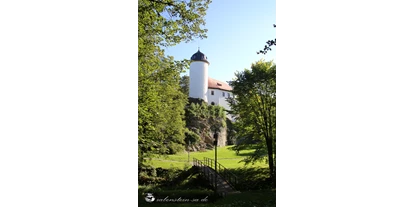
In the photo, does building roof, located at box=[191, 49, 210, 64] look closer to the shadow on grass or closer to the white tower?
the white tower

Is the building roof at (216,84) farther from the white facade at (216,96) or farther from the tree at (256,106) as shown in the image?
the tree at (256,106)

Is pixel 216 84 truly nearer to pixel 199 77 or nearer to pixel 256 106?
pixel 199 77

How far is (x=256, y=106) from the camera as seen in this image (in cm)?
1433

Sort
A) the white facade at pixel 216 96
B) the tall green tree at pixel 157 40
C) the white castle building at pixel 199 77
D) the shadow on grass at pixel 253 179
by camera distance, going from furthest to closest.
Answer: the white facade at pixel 216 96
the white castle building at pixel 199 77
the shadow on grass at pixel 253 179
the tall green tree at pixel 157 40

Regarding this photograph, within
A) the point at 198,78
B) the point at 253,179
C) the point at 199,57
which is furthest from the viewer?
the point at 199,57

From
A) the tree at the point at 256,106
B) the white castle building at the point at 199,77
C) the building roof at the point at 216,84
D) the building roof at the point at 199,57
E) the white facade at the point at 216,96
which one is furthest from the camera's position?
the building roof at the point at 216,84

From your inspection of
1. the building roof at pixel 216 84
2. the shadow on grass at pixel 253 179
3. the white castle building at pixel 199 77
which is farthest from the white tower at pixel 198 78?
the shadow on grass at pixel 253 179

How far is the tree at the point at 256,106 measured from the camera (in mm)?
13852

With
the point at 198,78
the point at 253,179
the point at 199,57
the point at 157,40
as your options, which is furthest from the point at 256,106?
the point at 199,57

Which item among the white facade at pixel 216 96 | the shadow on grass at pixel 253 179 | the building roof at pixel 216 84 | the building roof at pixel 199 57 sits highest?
the building roof at pixel 199 57

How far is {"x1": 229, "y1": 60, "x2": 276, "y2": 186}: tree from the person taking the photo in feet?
45.4

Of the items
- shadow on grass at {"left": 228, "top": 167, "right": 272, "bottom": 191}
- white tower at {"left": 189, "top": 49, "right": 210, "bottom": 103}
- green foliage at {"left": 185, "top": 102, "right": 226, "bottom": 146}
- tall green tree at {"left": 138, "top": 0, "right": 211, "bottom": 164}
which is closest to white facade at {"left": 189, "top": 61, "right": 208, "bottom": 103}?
white tower at {"left": 189, "top": 49, "right": 210, "bottom": 103}
